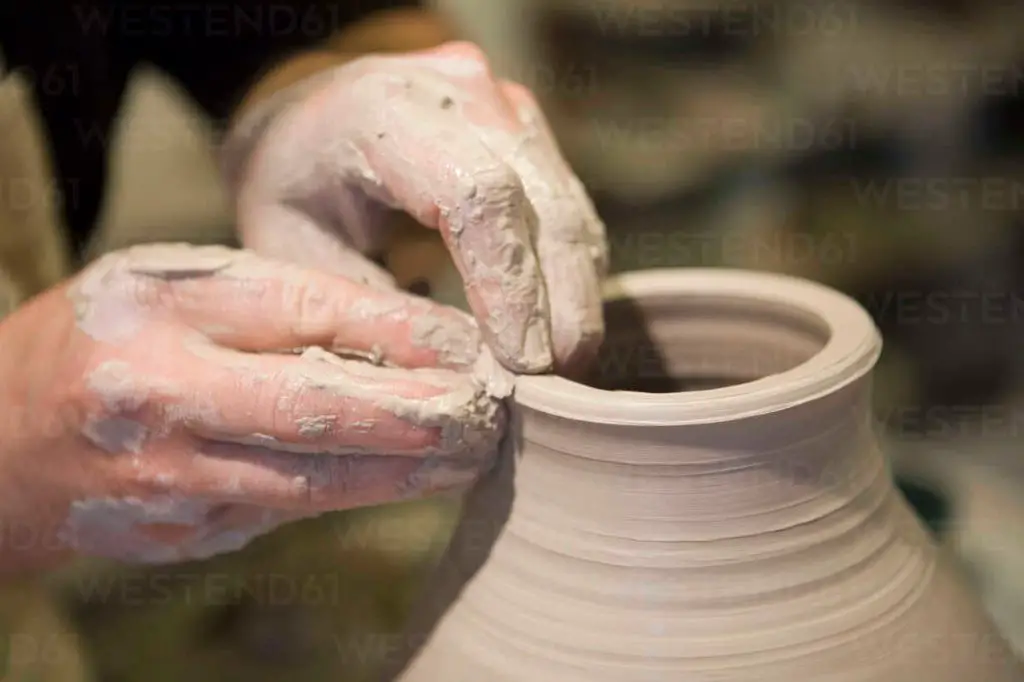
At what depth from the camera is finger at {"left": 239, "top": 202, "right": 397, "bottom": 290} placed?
A: 87cm

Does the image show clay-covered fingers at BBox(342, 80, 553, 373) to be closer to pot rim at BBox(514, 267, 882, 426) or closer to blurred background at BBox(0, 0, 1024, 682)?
pot rim at BBox(514, 267, 882, 426)

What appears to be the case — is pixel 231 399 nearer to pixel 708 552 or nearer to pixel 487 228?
pixel 487 228

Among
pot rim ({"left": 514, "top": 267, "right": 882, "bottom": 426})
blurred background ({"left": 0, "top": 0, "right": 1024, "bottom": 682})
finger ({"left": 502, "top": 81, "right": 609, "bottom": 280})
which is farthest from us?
blurred background ({"left": 0, "top": 0, "right": 1024, "bottom": 682})

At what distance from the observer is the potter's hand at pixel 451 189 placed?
0.70 meters

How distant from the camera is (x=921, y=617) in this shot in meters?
0.68

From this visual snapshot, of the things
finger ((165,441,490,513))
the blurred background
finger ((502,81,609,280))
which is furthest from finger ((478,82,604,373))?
the blurred background

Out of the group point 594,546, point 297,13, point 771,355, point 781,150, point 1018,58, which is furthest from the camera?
point 781,150

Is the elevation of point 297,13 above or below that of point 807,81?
above

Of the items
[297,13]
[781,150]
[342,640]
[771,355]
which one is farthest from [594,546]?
[781,150]

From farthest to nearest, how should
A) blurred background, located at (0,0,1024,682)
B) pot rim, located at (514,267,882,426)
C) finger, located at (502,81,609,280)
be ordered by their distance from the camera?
blurred background, located at (0,0,1024,682) < finger, located at (502,81,609,280) < pot rim, located at (514,267,882,426)

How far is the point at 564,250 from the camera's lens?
733mm

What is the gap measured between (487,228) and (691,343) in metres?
0.27

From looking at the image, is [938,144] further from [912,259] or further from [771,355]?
[771,355]

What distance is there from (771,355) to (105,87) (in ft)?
2.80
